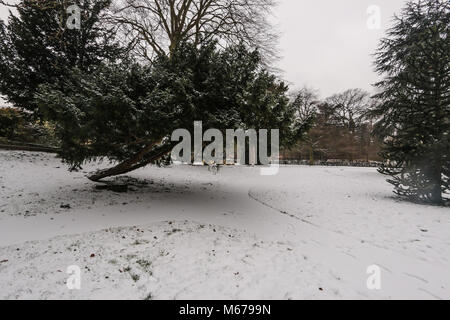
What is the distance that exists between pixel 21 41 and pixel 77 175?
859 cm

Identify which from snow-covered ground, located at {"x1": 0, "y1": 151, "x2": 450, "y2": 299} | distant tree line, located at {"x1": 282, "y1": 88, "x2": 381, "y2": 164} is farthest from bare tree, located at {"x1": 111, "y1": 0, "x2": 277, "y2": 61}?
distant tree line, located at {"x1": 282, "y1": 88, "x2": 381, "y2": 164}

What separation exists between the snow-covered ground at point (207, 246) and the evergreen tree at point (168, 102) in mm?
2182

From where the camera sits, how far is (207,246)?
4328mm

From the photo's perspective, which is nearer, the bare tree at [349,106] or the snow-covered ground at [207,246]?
the snow-covered ground at [207,246]

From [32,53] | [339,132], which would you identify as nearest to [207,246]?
[32,53]

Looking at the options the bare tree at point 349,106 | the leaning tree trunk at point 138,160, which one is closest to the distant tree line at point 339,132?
the bare tree at point 349,106

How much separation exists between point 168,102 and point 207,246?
12.3 feet

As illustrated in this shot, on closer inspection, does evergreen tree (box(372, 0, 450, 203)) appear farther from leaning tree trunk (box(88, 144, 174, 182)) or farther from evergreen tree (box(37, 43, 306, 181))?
leaning tree trunk (box(88, 144, 174, 182))

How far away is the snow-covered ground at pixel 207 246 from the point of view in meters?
3.05

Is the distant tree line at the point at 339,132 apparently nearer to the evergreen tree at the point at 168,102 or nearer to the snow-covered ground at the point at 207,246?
the snow-covered ground at the point at 207,246

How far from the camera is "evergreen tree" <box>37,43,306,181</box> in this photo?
201 inches

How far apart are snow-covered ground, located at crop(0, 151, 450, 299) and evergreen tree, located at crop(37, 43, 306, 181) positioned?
2.18 metres

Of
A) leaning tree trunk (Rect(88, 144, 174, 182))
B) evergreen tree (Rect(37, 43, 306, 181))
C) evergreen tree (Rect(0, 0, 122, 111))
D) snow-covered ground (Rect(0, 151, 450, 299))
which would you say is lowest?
snow-covered ground (Rect(0, 151, 450, 299))

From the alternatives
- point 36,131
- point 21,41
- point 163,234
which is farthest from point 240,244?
point 36,131
